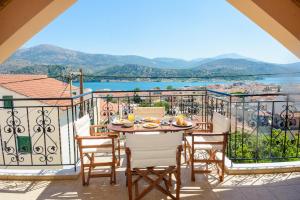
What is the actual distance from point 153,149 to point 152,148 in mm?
19

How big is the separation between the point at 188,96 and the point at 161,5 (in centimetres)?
1758

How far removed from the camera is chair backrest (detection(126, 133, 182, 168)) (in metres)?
2.47

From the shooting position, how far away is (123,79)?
5.52 meters

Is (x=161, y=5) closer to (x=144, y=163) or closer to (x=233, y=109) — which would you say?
(x=233, y=109)

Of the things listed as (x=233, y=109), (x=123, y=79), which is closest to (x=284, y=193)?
(x=233, y=109)

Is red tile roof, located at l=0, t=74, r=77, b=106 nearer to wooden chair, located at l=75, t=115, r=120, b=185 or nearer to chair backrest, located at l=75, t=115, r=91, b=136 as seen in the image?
chair backrest, located at l=75, t=115, r=91, b=136

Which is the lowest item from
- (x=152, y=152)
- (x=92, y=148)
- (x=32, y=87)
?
(x=92, y=148)

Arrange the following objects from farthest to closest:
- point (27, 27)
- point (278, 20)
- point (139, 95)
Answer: point (139, 95) → point (278, 20) → point (27, 27)

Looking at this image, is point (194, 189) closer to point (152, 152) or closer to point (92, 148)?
point (152, 152)

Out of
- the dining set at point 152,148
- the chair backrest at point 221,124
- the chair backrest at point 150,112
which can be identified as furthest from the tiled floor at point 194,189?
the chair backrest at point 150,112

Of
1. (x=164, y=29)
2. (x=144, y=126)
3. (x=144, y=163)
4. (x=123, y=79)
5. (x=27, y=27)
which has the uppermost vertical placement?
(x=164, y=29)

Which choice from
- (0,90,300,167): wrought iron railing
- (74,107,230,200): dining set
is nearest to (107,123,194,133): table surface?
(74,107,230,200): dining set

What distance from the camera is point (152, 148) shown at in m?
2.51

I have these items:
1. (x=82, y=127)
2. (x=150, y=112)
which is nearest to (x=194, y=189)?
(x=150, y=112)
